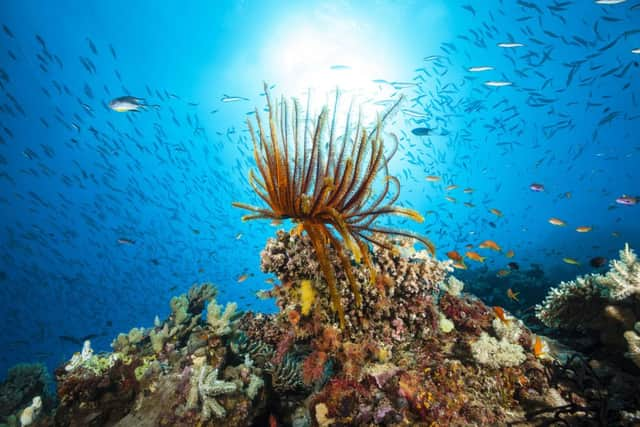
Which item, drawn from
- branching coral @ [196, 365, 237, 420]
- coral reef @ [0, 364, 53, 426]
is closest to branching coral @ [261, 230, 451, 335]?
branching coral @ [196, 365, 237, 420]

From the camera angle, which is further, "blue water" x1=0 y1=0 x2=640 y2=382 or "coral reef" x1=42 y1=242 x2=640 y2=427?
"blue water" x1=0 y1=0 x2=640 y2=382

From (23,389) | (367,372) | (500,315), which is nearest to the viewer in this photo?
(367,372)

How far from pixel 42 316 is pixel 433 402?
8285 centimetres

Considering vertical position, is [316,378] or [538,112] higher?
[538,112]

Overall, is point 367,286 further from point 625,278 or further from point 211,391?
point 625,278

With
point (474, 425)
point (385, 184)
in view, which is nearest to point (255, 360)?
point (474, 425)

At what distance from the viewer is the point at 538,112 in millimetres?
48062

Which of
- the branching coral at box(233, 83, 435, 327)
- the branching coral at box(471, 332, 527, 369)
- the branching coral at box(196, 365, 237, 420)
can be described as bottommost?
the branching coral at box(196, 365, 237, 420)

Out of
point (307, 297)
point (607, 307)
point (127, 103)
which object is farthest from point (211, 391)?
point (127, 103)

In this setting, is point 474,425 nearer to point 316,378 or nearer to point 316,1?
point 316,378

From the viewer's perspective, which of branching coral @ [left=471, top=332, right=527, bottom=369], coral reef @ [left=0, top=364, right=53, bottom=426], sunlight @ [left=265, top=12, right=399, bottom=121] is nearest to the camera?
branching coral @ [left=471, top=332, right=527, bottom=369]

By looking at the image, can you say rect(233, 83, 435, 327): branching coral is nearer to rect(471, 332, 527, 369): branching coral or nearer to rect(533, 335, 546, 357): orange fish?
rect(471, 332, 527, 369): branching coral

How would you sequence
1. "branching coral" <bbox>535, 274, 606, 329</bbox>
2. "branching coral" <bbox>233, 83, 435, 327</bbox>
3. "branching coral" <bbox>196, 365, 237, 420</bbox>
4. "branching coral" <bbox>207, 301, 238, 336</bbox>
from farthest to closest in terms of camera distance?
"branching coral" <bbox>207, 301, 238, 336</bbox>
"branching coral" <bbox>535, 274, 606, 329</bbox>
"branching coral" <bbox>196, 365, 237, 420</bbox>
"branching coral" <bbox>233, 83, 435, 327</bbox>

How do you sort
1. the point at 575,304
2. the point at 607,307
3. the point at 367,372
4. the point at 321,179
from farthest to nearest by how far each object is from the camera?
the point at 575,304 < the point at 607,307 < the point at 367,372 < the point at 321,179
